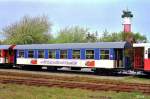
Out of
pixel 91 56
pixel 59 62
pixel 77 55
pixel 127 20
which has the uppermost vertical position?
pixel 127 20

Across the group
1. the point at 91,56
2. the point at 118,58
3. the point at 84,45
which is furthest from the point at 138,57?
the point at 84,45

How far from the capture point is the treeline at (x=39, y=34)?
7650cm

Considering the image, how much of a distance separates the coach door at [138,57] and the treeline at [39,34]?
144 feet

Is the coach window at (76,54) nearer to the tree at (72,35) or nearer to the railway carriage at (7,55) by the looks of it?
the railway carriage at (7,55)

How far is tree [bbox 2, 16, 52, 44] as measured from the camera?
7588 centimetres

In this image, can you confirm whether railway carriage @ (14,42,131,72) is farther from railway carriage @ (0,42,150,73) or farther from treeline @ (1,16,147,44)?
treeline @ (1,16,147,44)

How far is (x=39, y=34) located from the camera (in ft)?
258

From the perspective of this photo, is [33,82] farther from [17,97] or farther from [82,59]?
[82,59]

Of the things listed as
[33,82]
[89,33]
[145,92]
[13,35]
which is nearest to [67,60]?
[33,82]

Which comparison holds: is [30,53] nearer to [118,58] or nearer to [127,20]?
[118,58]

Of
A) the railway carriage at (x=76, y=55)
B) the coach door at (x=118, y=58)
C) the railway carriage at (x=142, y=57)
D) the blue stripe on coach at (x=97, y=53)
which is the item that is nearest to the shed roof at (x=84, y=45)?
the railway carriage at (x=76, y=55)

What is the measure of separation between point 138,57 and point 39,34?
48300mm

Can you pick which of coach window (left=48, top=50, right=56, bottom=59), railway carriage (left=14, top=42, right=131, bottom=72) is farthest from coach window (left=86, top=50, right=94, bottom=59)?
coach window (left=48, top=50, right=56, bottom=59)

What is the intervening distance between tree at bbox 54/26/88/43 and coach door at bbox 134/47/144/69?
174ft
